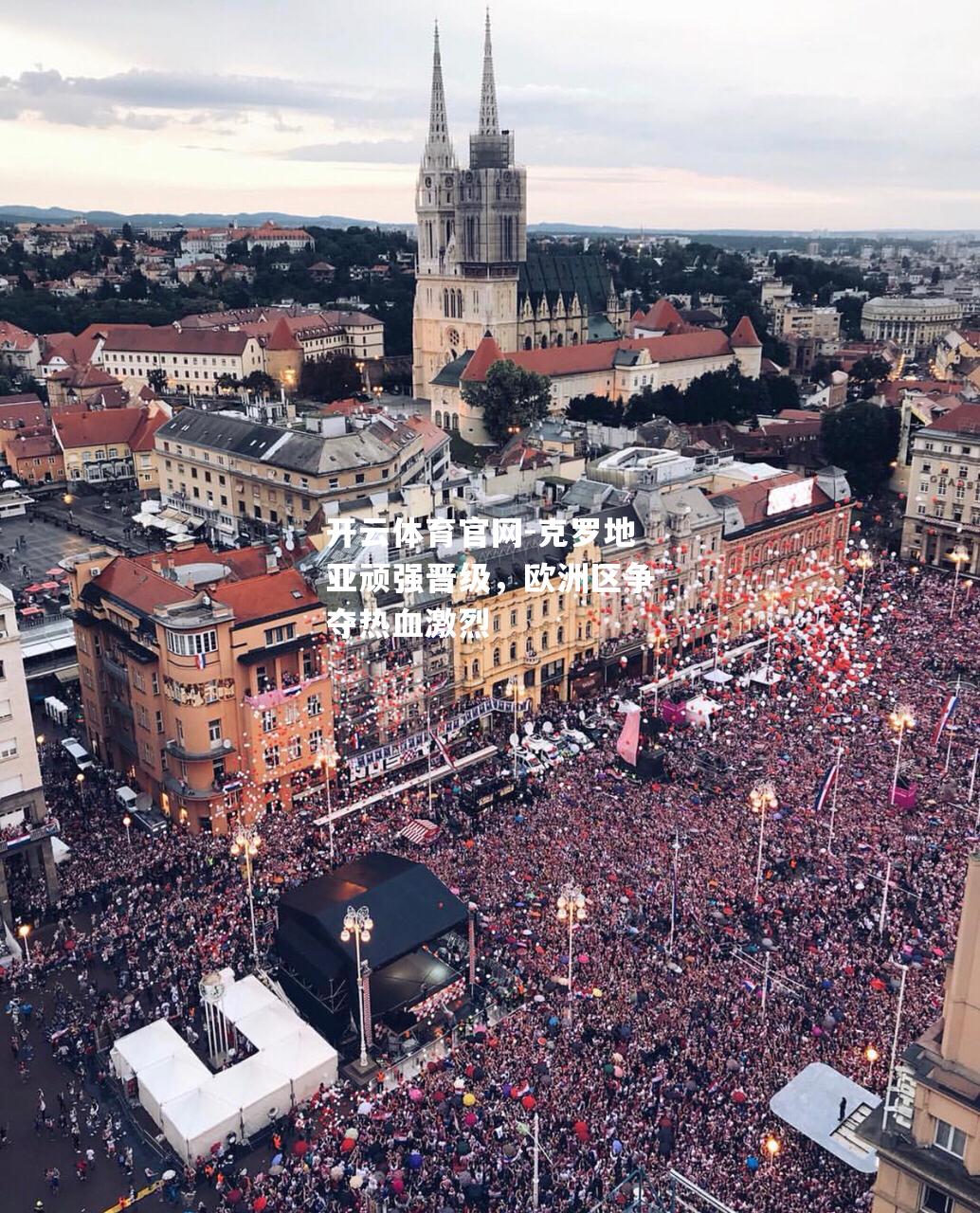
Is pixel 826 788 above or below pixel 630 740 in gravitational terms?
above

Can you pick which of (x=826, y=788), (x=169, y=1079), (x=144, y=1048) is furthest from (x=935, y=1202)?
(x=826, y=788)

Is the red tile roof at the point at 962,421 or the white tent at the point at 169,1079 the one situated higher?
the red tile roof at the point at 962,421

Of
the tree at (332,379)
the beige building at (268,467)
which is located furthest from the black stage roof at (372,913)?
the tree at (332,379)

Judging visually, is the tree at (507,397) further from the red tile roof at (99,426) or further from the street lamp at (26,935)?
the street lamp at (26,935)

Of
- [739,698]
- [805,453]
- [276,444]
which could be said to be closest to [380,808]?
[739,698]

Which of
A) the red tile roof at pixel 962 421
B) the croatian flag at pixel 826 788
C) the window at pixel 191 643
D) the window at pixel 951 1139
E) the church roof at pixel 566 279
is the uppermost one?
the church roof at pixel 566 279

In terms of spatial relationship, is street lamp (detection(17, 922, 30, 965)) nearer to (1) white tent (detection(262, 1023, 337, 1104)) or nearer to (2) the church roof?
(1) white tent (detection(262, 1023, 337, 1104))

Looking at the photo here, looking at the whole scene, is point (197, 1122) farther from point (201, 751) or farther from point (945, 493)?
point (945, 493)

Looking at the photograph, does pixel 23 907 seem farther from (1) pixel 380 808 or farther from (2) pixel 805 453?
(2) pixel 805 453
